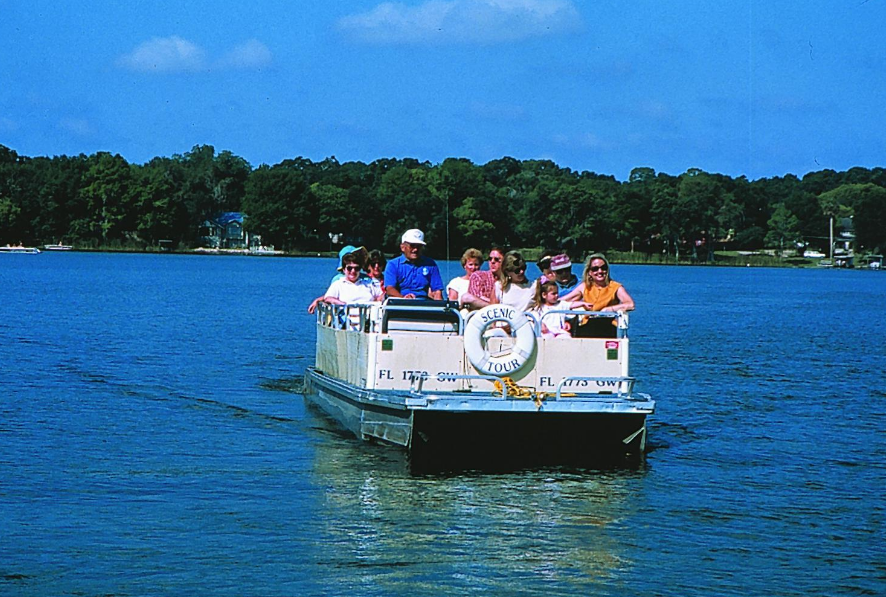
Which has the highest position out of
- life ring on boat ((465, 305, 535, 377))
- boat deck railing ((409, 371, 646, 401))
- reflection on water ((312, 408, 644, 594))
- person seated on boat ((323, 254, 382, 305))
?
person seated on boat ((323, 254, 382, 305))

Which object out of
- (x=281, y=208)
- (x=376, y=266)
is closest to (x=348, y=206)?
(x=281, y=208)

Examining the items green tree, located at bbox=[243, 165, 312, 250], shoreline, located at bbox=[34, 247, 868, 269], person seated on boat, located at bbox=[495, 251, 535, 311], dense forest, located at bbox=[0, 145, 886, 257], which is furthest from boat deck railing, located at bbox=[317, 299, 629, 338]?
green tree, located at bbox=[243, 165, 312, 250]

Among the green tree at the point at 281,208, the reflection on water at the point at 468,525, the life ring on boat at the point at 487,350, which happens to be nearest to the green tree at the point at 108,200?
the green tree at the point at 281,208

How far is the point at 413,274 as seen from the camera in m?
14.8

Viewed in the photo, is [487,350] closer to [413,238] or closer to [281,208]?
[413,238]

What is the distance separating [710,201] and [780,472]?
150 m

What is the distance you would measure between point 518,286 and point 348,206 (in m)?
130

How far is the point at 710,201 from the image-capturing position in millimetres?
161000

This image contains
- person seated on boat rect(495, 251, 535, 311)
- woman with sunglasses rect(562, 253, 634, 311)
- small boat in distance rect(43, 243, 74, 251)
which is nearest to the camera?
person seated on boat rect(495, 251, 535, 311)

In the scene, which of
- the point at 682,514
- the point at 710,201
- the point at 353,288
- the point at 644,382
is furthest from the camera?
the point at 710,201

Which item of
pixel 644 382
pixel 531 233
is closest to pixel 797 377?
pixel 644 382

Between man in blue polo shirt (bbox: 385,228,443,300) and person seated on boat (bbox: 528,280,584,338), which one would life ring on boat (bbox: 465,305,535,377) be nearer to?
person seated on boat (bbox: 528,280,584,338)

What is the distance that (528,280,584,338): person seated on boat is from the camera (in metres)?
14.2

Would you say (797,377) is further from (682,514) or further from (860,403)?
(682,514)
